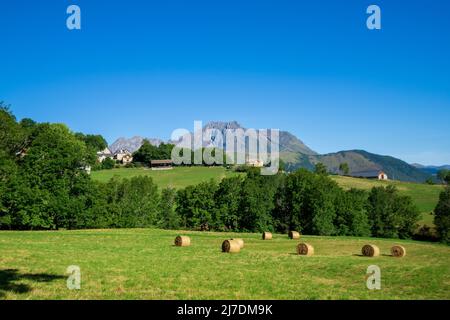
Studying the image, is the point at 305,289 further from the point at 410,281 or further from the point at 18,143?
the point at 18,143

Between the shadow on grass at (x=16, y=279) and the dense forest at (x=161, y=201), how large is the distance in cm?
4177

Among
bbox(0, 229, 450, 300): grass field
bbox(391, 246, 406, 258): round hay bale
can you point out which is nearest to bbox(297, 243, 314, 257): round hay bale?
bbox(0, 229, 450, 300): grass field

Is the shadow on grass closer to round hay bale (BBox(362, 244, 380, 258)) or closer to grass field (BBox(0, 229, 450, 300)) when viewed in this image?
grass field (BBox(0, 229, 450, 300))

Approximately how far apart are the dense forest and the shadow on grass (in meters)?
41.8

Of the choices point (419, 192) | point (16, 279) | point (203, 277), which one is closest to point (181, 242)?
point (203, 277)

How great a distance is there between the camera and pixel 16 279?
17.6m

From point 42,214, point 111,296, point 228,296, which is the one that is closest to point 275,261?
point 228,296

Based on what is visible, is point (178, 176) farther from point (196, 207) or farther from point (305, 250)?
point (305, 250)

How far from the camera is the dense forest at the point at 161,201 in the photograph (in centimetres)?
5822

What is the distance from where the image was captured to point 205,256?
96.0 feet

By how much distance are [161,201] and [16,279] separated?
66.4 meters

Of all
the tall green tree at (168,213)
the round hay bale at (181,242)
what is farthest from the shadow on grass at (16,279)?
the tall green tree at (168,213)

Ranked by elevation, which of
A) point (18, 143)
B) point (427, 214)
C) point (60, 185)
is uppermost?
point (18, 143)
